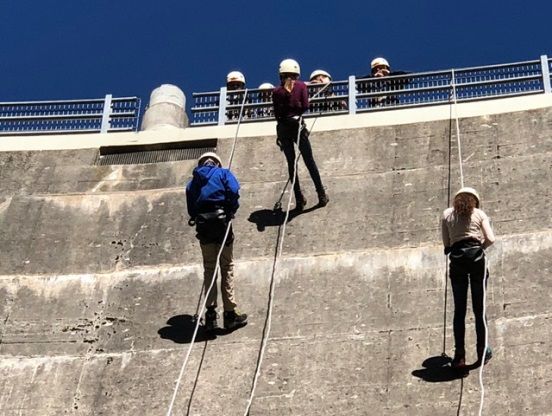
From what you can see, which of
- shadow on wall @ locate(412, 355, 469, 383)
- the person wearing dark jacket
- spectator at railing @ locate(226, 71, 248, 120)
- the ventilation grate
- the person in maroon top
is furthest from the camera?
spectator at railing @ locate(226, 71, 248, 120)

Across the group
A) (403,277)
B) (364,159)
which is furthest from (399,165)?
(403,277)

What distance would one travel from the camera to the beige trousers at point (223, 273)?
447 inches

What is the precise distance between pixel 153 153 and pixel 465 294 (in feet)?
21.6

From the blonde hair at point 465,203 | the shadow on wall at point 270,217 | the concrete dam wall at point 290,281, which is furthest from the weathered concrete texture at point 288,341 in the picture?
the blonde hair at point 465,203

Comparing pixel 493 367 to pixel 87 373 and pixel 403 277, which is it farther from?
pixel 87 373

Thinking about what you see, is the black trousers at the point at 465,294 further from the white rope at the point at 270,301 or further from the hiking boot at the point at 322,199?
the hiking boot at the point at 322,199

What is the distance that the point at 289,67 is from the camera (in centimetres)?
1341

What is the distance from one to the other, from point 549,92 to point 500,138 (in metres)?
1.64

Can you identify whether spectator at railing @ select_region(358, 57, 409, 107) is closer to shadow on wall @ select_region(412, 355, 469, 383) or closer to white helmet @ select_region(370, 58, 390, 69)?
white helmet @ select_region(370, 58, 390, 69)

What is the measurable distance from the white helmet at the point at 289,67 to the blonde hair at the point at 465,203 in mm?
3925

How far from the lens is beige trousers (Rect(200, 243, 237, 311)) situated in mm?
11352

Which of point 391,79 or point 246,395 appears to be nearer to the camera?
point 246,395

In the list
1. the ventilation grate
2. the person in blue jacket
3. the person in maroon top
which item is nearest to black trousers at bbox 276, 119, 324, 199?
the person in maroon top

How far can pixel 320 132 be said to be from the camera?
49.4 ft
